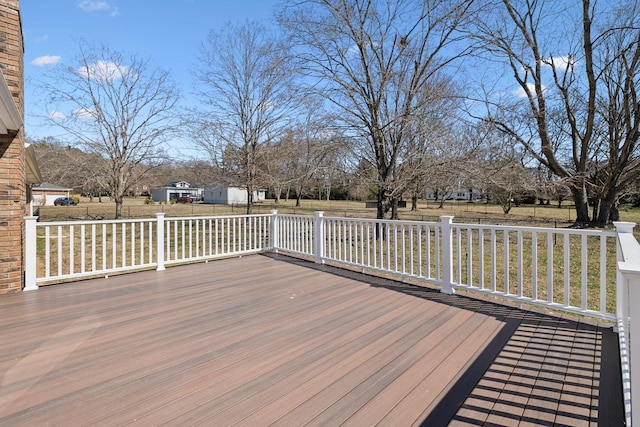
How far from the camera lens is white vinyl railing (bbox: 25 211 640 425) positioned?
2368 millimetres

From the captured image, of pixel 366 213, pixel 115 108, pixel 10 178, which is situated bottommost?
pixel 366 213

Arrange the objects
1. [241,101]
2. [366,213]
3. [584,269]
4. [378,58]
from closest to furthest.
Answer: [584,269], [378,58], [241,101], [366,213]

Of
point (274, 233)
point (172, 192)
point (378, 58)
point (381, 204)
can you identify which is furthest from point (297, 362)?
point (172, 192)

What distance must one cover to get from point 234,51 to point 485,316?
35.0ft

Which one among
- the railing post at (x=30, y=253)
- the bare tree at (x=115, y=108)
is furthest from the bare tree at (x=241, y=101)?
the railing post at (x=30, y=253)

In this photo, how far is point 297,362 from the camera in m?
2.25

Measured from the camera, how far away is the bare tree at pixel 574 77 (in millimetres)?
9797

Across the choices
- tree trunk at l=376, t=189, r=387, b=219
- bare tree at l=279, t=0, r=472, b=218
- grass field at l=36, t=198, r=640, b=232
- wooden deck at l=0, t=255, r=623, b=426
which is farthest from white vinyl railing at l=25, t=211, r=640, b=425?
grass field at l=36, t=198, r=640, b=232

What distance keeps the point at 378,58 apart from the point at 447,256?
6152 mm

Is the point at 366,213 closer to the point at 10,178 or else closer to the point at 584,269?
the point at 584,269

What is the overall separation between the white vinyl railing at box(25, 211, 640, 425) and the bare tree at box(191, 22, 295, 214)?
450 centimetres

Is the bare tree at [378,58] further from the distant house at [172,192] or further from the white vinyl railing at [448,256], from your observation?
the distant house at [172,192]

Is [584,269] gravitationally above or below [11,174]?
below

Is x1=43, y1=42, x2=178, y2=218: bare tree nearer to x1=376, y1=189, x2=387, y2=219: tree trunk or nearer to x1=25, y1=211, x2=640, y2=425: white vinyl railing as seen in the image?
x1=25, y1=211, x2=640, y2=425: white vinyl railing
